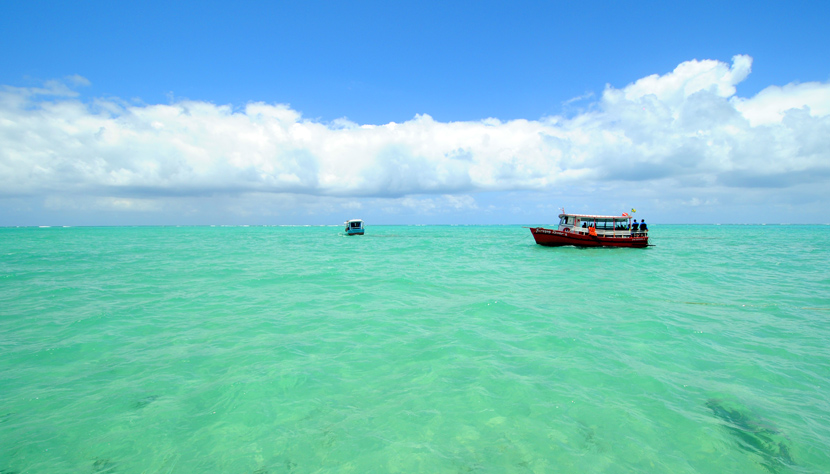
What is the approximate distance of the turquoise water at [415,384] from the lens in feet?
16.5

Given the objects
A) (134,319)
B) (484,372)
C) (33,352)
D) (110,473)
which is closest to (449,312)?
(484,372)

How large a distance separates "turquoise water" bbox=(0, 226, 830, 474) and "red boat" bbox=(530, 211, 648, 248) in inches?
923

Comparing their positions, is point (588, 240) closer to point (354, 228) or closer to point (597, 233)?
point (597, 233)

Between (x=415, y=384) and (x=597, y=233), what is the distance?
36.8m

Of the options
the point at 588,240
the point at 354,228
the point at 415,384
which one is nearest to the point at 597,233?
the point at 588,240

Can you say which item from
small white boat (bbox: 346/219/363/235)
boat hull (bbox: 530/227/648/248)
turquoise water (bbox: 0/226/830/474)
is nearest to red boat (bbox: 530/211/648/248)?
boat hull (bbox: 530/227/648/248)

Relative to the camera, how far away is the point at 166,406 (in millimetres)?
6285

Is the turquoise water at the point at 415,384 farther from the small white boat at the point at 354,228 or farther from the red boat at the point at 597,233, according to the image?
the small white boat at the point at 354,228

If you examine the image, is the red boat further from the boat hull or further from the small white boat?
the small white boat

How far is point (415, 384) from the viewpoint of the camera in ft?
23.4

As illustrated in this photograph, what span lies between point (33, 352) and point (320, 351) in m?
6.94

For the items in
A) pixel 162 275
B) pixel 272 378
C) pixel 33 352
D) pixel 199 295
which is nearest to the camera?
pixel 272 378

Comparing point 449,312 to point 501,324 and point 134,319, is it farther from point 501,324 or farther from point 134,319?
point 134,319

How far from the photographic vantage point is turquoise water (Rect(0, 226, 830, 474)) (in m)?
5.04
